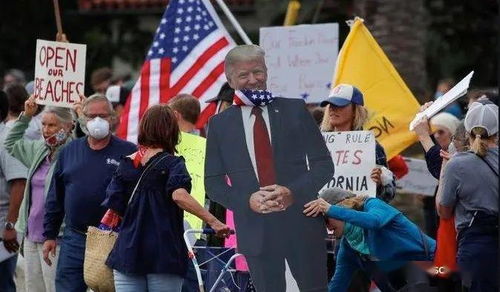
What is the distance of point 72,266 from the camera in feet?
34.0

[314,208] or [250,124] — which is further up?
[250,124]

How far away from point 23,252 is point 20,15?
60.7ft

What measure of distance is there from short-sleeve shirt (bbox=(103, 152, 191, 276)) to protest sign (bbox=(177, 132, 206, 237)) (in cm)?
161

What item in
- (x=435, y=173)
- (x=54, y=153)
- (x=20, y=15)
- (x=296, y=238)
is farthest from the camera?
(x=20, y=15)

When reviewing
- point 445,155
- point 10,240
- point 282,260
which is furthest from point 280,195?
point 10,240

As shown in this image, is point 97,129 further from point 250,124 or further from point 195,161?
point 250,124

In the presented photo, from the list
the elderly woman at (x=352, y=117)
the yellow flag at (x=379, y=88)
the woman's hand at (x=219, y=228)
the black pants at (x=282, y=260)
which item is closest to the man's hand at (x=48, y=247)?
the woman's hand at (x=219, y=228)

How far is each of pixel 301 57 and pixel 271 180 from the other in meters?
5.33

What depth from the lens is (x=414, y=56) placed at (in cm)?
1842

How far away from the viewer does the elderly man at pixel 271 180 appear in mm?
8680

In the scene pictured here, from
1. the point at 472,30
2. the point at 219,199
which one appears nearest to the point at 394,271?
the point at 219,199

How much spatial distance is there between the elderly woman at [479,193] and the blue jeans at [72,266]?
8.74 ft

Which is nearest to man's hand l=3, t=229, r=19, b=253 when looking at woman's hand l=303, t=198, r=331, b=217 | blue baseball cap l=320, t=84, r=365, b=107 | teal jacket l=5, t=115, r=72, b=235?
teal jacket l=5, t=115, r=72, b=235

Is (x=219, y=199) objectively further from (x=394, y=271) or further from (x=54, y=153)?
(x=54, y=153)
